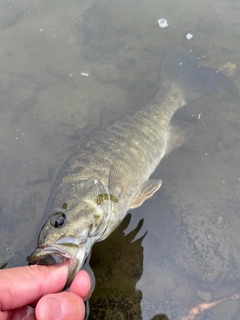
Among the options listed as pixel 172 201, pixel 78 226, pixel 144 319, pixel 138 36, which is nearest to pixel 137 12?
pixel 138 36

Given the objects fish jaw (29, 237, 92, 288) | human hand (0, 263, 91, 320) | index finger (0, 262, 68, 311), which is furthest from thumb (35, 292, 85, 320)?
fish jaw (29, 237, 92, 288)

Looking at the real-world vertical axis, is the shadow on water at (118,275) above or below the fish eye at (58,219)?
below

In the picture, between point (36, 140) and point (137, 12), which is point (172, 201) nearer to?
point (36, 140)

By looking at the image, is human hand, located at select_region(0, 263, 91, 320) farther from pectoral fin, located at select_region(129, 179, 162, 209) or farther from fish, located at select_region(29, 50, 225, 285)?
pectoral fin, located at select_region(129, 179, 162, 209)

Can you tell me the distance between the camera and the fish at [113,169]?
8.35 ft

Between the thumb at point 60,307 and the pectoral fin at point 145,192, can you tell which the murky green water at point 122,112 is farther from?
the thumb at point 60,307

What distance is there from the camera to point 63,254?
→ 2.37 m

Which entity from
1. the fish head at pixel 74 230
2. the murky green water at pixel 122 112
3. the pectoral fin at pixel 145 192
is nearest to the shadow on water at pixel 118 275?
the murky green water at pixel 122 112

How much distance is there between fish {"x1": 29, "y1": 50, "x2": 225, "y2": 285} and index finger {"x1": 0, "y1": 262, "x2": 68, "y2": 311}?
0.12 metres

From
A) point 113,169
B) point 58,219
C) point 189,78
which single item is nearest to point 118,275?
point 58,219

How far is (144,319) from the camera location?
2.81 metres

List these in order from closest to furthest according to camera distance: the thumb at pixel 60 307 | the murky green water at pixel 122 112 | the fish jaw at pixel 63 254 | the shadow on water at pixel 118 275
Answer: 1. the thumb at pixel 60 307
2. the fish jaw at pixel 63 254
3. the shadow on water at pixel 118 275
4. the murky green water at pixel 122 112

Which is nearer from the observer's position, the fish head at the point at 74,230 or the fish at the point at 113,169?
the fish head at the point at 74,230

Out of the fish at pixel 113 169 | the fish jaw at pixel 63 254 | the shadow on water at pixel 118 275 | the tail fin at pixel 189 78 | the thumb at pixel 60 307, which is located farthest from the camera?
the tail fin at pixel 189 78
